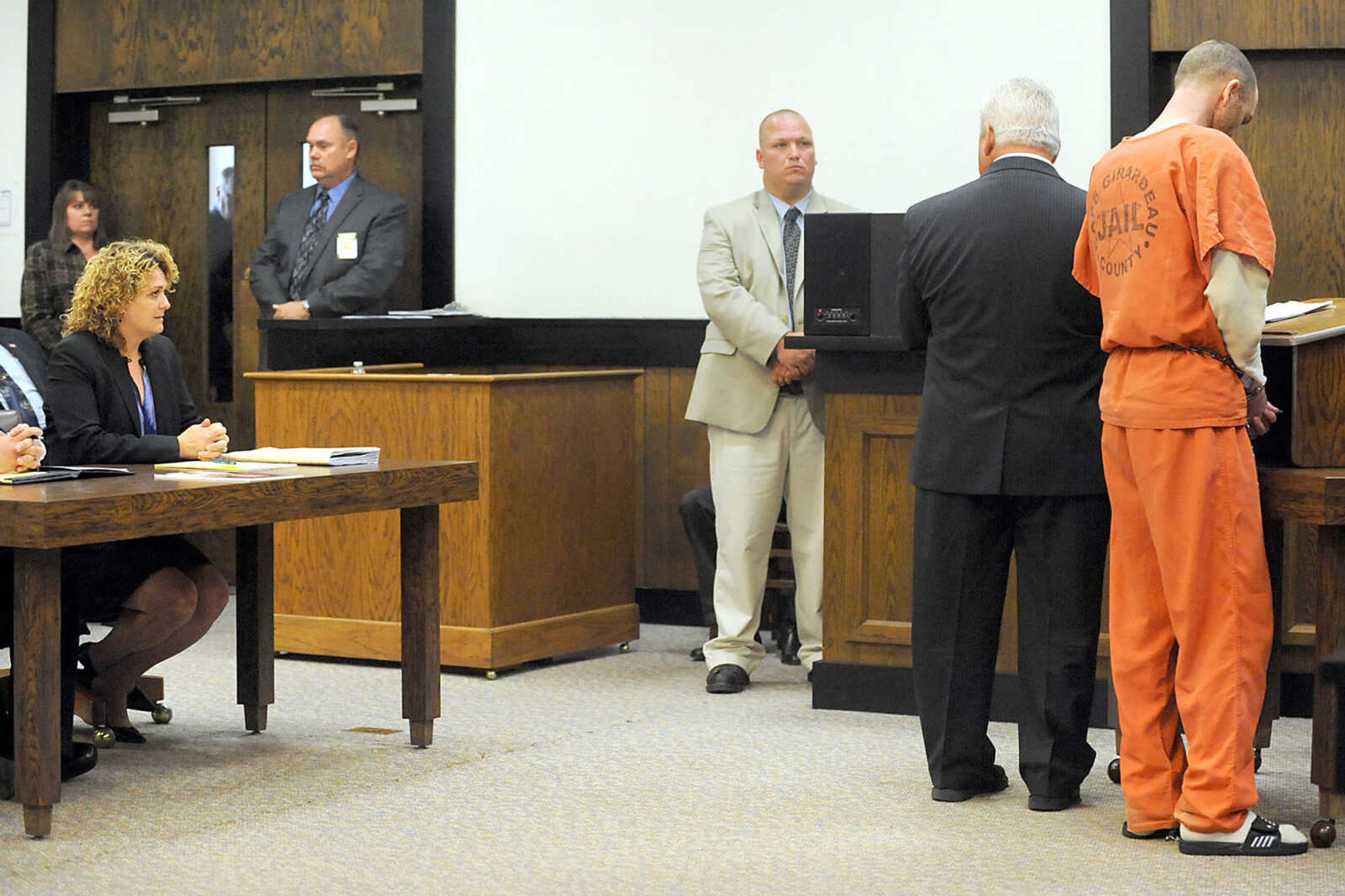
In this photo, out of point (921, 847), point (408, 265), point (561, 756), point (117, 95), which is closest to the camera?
point (921, 847)

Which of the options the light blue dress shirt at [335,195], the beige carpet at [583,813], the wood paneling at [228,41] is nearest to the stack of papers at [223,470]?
the beige carpet at [583,813]

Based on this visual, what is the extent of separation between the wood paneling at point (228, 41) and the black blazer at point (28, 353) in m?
1.46

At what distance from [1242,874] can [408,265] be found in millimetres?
4546

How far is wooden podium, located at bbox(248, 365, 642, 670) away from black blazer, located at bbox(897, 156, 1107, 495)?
74.8 inches

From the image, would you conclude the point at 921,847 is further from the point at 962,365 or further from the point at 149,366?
the point at 149,366

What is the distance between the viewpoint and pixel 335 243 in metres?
6.46

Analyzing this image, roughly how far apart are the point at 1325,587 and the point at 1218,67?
1.04 metres

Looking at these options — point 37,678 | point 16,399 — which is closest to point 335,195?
point 16,399

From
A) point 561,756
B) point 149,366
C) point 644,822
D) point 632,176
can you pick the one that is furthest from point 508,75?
point 644,822

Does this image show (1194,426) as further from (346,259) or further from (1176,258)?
(346,259)

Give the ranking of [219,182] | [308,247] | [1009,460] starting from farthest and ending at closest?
1. [219,182]
2. [308,247]
3. [1009,460]

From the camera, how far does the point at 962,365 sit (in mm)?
3650

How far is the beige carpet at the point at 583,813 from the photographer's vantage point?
312cm

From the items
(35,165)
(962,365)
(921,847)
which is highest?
(35,165)
